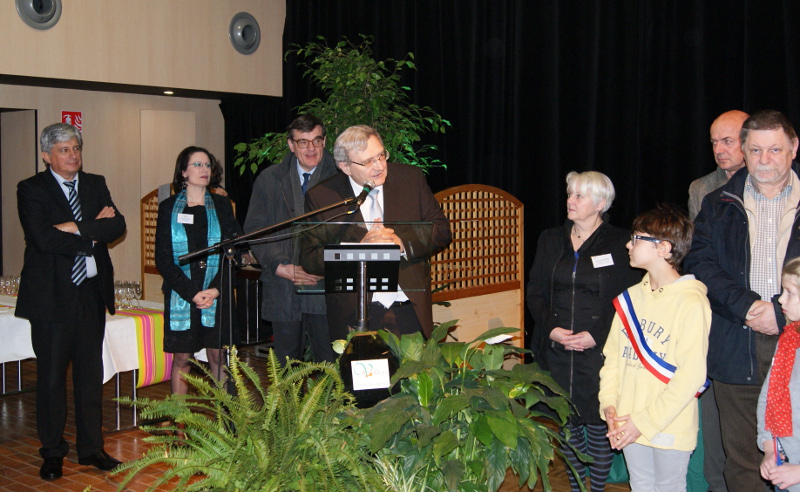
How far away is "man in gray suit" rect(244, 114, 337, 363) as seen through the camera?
3.56m

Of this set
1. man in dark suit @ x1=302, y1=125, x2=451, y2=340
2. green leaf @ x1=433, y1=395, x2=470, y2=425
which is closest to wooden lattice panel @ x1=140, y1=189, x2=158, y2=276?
man in dark suit @ x1=302, y1=125, x2=451, y2=340

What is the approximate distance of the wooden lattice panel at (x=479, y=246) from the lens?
15.8ft

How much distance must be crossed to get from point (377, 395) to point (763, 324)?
53.7 inches

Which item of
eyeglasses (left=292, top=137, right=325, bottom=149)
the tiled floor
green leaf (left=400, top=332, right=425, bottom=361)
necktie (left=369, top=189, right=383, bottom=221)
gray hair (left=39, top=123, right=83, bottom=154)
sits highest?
gray hair (left=39, top=123, right=83, bottom=154)

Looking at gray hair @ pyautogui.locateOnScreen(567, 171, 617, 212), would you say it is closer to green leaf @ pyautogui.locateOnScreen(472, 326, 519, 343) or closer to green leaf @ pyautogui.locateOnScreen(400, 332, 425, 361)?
green leaf @ pyautogui.locateOnScreen(472, 326, 519, 343)

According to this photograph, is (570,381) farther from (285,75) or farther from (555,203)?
(285,75)

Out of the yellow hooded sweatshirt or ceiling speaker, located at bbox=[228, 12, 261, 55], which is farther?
ceiling speaker, located at bbox=[228, 12, 261, 55]

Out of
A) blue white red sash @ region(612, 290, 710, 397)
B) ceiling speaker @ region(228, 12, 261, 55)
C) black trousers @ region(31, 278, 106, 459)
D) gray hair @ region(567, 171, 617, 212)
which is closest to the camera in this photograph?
blue white red sash @ region(612, 290, 710, 397)

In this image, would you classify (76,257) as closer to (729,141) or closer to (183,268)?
(183,268)

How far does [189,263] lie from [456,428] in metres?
2.29

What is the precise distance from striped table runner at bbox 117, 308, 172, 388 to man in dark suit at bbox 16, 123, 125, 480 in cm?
53

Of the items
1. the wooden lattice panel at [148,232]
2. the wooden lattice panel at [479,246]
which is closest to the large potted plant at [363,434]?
the wooden lattice panel at [479,246]

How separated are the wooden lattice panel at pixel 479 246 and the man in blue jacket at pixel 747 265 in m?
2.09

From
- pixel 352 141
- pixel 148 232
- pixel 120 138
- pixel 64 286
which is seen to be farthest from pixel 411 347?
pixel 120 138
